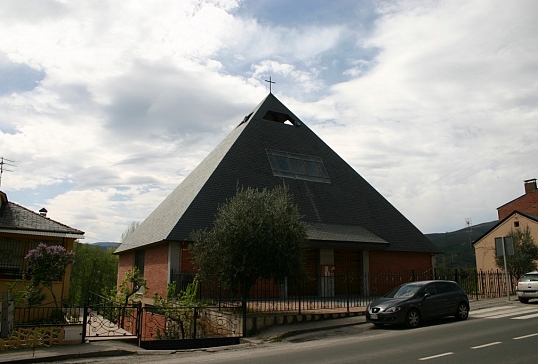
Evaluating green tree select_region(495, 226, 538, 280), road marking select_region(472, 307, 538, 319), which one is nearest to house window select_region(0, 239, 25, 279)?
road marking select_region(472, 307, 538, 319)

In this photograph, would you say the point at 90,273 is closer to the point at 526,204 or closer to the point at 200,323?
the point at 200,323

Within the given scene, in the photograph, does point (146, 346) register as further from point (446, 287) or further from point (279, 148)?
point (279, 148)

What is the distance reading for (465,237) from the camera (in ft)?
434

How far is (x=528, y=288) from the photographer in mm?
19266

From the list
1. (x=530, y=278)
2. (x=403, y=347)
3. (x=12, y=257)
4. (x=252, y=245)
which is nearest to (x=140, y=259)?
(x=12, y=257)

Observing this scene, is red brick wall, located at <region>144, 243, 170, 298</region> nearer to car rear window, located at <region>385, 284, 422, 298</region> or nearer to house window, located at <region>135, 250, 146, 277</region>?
house window, located at <region>135, 250, 146, 277</region>

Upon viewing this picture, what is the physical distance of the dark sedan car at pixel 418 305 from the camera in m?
14.4

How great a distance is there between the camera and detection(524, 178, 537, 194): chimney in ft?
155

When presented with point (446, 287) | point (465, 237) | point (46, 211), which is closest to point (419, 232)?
→ point (446, 287)

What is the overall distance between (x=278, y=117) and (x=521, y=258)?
58.9ft

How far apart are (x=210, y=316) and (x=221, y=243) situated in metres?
2.90

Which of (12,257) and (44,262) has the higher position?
(12,257)

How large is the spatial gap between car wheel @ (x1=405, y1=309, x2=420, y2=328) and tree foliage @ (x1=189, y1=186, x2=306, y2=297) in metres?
3.81

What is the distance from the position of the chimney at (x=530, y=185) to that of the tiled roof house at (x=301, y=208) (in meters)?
26.7
